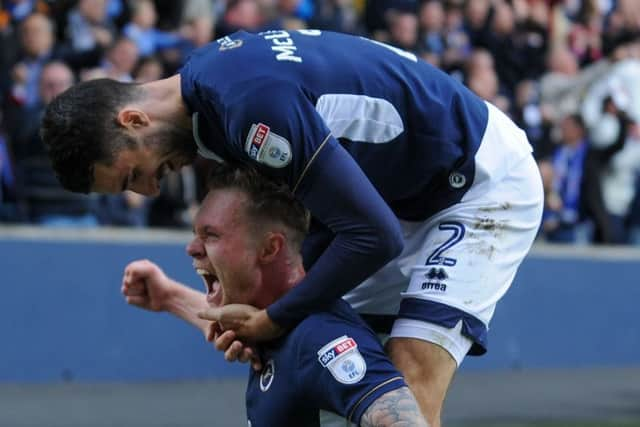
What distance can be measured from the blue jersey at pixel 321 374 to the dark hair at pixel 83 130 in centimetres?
78

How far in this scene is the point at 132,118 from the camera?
4141 mm

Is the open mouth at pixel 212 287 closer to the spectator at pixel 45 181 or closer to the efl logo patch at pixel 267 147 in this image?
the efl logo patch at pixel 267 147

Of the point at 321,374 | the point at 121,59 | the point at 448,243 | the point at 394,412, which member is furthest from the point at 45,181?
the point at 394,412

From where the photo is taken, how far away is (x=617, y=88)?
45.0 ft

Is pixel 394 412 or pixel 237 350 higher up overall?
pixel 394 412

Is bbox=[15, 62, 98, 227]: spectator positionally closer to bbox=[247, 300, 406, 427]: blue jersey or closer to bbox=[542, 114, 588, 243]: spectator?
bbox=[542, 114, 588, 243]: spectator

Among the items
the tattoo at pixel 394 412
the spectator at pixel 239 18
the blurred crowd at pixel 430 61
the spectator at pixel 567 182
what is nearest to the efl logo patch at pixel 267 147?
the tattoo at pixel 394 412

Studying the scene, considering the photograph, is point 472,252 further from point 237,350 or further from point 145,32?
point 145,32

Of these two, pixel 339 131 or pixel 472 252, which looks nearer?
pixel 339 131

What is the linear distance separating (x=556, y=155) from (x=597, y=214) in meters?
0.70

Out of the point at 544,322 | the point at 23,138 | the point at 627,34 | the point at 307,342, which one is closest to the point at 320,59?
the point at 307,342

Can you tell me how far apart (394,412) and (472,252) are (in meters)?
1.19

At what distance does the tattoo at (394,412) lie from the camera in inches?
139

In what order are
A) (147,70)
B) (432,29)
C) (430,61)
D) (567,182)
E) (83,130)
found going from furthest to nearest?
(432,29) < (567,182) < (430,61) < (147,70) < (83,130)
